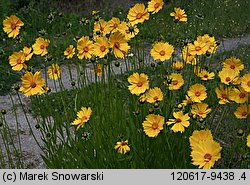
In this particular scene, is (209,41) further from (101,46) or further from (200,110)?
(101,46)

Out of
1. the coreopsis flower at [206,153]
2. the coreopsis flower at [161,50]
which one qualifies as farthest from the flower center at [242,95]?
the coreopsis flower at [206,153]

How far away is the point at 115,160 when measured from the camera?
8.92 ft

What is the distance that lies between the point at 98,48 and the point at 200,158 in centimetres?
90

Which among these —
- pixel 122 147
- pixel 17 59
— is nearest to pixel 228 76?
pixel 122 147

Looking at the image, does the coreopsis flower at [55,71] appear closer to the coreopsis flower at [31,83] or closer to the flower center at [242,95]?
the coreopsis flower at [31,83]

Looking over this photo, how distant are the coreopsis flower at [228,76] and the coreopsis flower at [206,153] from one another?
1.97ft

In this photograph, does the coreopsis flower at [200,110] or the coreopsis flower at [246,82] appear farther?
the coreopsis flower at [200,110]

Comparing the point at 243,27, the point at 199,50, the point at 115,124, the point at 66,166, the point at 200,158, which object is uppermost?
the point at 199,50

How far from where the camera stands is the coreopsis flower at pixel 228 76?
103 inches

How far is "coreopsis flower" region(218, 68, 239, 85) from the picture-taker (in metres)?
2.62

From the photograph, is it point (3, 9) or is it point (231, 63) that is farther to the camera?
point (3, 9)

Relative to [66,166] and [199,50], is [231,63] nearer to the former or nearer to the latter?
[199,50]

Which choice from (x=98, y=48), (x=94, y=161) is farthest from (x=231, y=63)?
(x=94, y=161)

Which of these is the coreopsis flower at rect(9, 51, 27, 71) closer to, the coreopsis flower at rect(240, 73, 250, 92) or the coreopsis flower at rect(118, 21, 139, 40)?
the coreopsis flower at rect(118, 21, 139, 40)
